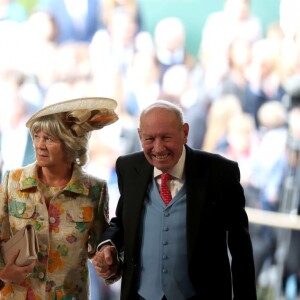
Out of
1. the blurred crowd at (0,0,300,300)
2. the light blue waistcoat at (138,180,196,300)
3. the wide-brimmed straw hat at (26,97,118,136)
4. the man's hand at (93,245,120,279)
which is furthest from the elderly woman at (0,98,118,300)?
the blurred crowd at (0,0,300,300)

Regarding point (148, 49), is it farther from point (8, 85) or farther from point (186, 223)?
point (186, 223)

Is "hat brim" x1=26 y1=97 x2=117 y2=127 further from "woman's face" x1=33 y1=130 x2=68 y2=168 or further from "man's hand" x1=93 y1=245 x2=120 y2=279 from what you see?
"man's hand" x1=93 y1=245 x2=120 y2=279

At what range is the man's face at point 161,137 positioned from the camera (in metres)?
2.65

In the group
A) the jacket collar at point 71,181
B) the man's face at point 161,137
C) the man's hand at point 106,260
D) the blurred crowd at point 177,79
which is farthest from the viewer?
the blurred crowd at point 177,79

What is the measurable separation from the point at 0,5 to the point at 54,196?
2.59m

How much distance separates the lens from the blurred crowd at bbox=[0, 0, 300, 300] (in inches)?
187

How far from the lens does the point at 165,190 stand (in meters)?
2.75

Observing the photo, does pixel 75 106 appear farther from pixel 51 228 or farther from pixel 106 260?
pixel 106 260

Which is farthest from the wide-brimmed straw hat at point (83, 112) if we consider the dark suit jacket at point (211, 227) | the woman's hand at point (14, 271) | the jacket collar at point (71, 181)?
the woman's hand at point (14, 271)

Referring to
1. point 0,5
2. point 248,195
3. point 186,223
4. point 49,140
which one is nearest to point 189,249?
point 186,223

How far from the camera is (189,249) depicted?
8.75 feet

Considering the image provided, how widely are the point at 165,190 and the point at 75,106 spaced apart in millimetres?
468

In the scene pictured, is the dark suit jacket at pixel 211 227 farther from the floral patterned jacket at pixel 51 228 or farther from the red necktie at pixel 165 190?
the floral patterned jacket at pixel 51 228

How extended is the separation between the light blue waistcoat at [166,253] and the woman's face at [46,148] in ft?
1.38
